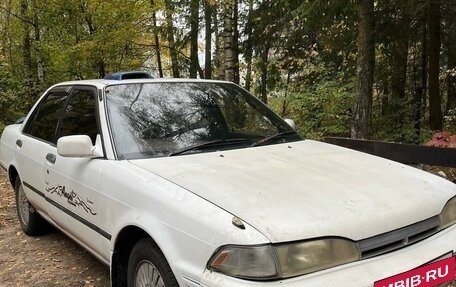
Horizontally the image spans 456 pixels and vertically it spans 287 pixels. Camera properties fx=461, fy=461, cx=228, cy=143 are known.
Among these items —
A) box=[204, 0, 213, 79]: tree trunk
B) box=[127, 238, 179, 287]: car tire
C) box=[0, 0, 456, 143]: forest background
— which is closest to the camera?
box=[127, 238, 179, 287]: car tire

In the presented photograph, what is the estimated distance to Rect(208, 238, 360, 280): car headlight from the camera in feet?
7.13

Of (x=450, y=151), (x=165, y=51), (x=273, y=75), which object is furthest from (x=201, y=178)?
(x=165, y=51)

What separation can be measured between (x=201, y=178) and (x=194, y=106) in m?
1.17

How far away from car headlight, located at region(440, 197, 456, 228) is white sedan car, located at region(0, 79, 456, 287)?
1cm

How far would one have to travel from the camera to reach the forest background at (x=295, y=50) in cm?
995

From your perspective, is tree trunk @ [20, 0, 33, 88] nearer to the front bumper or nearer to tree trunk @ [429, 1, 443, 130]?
tree trunk @ [429, 1, 443, 130]

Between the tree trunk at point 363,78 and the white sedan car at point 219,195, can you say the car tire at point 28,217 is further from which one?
the tree trunk at point 363,78

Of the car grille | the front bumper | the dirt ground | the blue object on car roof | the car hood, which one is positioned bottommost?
the dirt ground

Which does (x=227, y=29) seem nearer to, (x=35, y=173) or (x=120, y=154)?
(x=35, y=173)

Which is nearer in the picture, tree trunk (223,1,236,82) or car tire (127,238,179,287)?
car tire (127,238,179,287)

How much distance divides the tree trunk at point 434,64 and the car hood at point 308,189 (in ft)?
26.0

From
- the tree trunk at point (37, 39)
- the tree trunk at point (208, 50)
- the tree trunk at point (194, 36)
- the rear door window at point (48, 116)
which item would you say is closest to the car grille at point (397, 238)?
the rear door window at point (48, 116)

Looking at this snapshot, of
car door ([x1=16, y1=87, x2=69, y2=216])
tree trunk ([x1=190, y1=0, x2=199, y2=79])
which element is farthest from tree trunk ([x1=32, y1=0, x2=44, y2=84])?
car door ([x1=16, y1=87, x2=69, y2=216])

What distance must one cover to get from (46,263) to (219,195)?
2.83 metres
